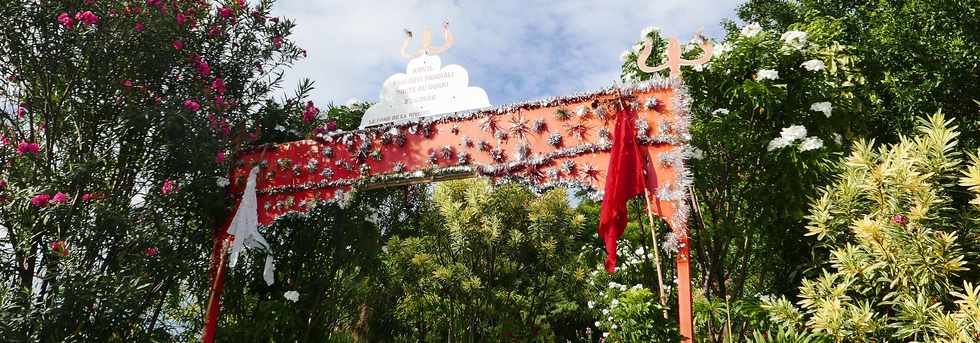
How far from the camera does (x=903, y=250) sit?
2467 millimetres

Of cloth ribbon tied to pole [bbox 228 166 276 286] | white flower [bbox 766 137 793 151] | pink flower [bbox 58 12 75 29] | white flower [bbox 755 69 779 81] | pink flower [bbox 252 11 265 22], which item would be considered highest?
pink flower [bbox 252 11 265 22]

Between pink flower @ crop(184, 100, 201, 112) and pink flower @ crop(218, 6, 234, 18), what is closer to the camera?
pink flower @ crop(184, 100, 201, 112)

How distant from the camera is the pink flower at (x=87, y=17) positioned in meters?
3.30

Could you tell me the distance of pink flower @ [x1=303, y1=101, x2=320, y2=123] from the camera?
4488mm

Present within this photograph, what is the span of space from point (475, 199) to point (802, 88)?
A: 281 cm

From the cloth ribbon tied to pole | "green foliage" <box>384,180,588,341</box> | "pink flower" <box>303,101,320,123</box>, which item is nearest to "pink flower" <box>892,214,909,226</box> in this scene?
the cloth ribbon tied to pole

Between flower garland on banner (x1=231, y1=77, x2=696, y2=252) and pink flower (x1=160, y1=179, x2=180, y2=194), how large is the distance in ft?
2.02

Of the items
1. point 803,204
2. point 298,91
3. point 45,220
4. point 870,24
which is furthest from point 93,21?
point 870,24

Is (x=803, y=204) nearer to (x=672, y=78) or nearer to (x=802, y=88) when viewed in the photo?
(x=802, y=88)

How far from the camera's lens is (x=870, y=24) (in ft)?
20.5

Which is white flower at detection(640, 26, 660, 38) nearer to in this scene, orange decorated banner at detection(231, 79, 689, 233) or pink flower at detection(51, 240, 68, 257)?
orange decorated banner at detection(231, 79, 689, 233)

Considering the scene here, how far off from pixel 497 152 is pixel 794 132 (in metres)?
1.57

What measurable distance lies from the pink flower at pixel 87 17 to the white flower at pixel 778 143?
11.6 ft

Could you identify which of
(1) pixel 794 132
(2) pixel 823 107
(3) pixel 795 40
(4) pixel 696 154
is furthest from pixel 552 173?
(3) pixel 795 40
